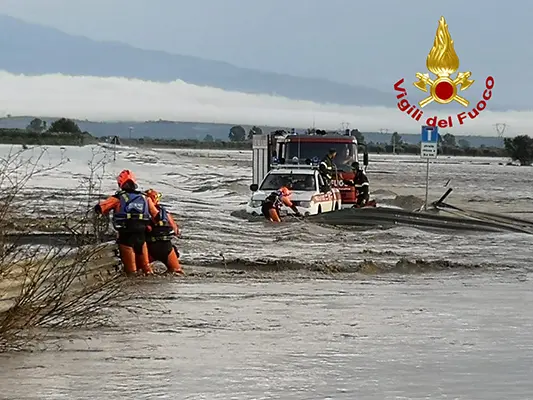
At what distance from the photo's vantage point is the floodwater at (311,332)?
8.04 meters

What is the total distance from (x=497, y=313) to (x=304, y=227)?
10.2m

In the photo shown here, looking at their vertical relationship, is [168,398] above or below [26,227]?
below

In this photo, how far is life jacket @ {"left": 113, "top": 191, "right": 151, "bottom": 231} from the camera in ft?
43.3

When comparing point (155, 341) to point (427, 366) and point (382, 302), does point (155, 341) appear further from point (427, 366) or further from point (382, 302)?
point (382, 302)

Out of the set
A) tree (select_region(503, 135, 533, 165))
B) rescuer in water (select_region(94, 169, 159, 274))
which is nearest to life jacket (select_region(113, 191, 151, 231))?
rescuer in water (select_region(94, 169, 159, 274))

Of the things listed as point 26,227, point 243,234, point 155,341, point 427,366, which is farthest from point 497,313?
point 243,234

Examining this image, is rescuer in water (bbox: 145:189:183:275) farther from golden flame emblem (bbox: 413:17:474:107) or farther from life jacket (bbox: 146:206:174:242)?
golden flame emblem (bbox: 413:17:474:107)

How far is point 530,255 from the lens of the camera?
1909 centimetres

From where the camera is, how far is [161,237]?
1377 cm

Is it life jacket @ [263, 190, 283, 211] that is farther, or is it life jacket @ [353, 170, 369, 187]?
life jacket @ [353, 170, 369, 187]

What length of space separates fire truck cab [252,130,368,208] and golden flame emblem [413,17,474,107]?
253cm

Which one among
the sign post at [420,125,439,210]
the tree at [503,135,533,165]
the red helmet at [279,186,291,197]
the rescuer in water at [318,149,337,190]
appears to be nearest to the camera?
the red helmet at [279,186,291,197]

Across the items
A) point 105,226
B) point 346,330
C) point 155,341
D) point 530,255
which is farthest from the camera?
point 530,255

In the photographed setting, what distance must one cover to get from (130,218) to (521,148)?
101 m
